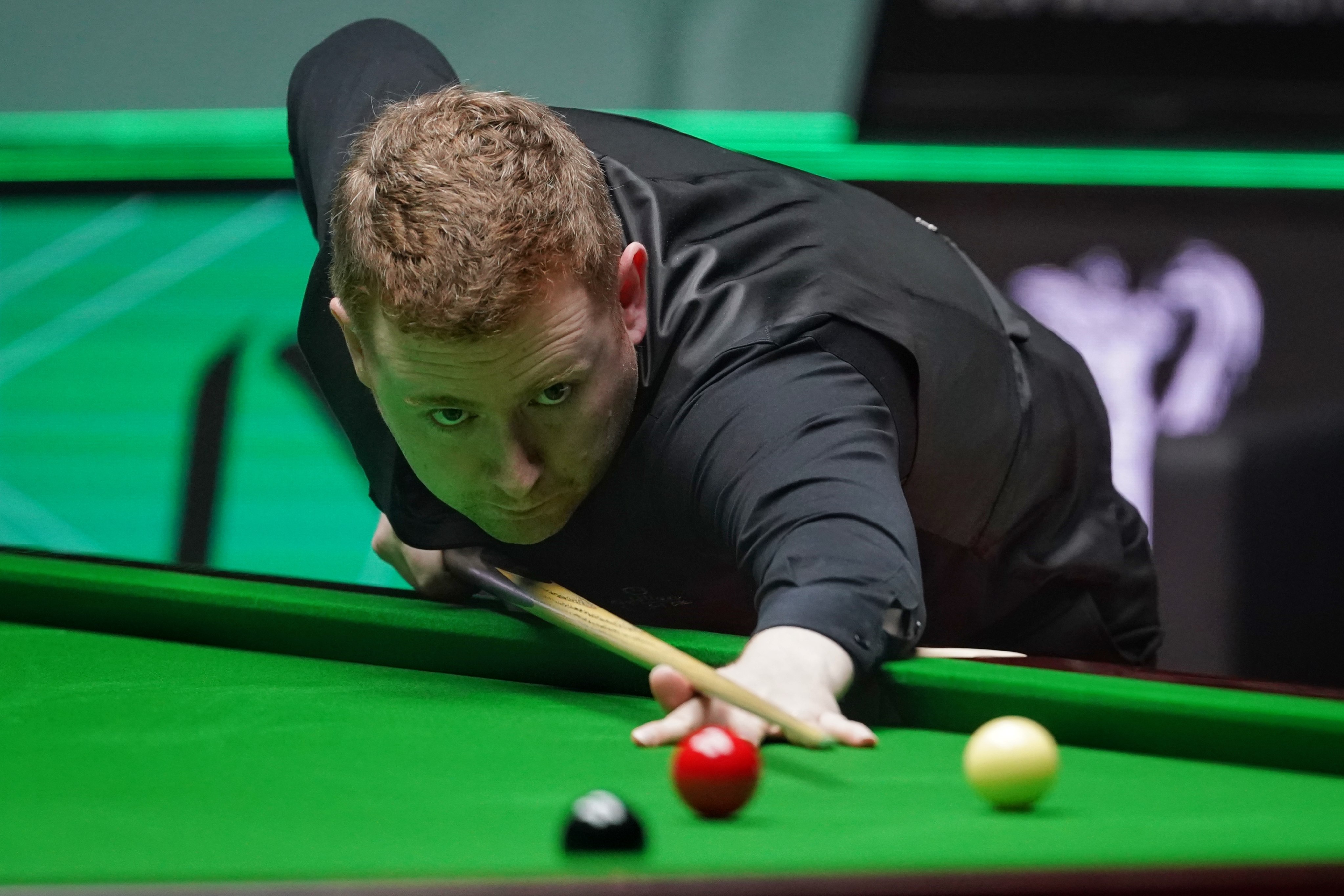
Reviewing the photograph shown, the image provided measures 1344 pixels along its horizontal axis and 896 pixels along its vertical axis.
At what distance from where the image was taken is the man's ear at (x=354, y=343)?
194cm

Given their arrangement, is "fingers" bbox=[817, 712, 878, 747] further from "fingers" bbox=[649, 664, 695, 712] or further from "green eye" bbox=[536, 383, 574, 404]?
"green eye" bbox=[536, 383, 574, 404]

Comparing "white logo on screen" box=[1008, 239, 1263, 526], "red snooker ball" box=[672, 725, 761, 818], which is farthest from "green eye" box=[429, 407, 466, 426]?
"white logo on screen" box=[1008, 239, 1263, 526]

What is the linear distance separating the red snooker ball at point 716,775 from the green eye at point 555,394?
798 mm

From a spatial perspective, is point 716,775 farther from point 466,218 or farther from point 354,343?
point 354,343

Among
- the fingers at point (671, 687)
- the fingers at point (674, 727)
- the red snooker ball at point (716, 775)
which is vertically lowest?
the red snooker ball at point (716, 775)

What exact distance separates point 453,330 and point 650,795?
2.41ft

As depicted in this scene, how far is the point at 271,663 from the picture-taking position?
1978mm

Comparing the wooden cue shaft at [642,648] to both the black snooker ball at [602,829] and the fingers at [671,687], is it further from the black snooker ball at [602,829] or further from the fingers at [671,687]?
the black snooker ball at [602,829]

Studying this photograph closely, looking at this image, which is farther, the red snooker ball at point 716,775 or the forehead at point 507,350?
the forehead at point 507,350

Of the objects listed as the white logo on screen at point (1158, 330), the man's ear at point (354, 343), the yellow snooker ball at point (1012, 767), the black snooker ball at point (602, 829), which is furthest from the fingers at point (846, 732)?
the white logo on screen at point (1158, 330)

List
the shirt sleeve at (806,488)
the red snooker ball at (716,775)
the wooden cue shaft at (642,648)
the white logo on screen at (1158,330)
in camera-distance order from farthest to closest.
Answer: the white logo on screen at (1158,330), the shirt sleeve at (806,488), the wooden cue shaft at (642,648), the red snooker ball at (716,775)

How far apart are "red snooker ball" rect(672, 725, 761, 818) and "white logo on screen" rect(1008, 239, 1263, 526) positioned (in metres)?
3.24

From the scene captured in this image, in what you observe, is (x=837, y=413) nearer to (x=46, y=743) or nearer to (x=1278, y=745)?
(x=1278, y=745)

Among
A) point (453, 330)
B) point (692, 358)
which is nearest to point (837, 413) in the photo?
point (692, 358)
